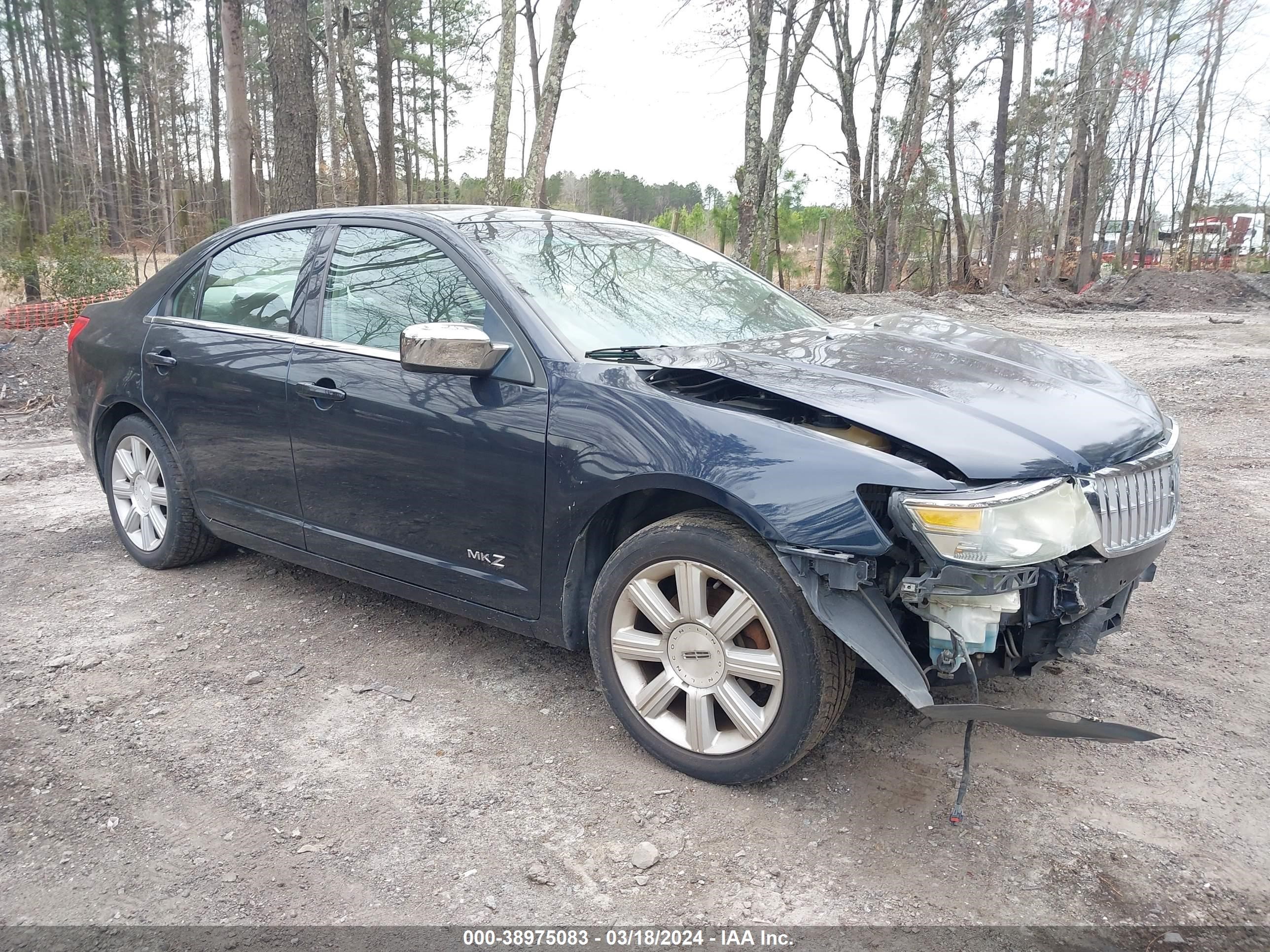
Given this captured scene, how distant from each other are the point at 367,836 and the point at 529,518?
107 centimetres

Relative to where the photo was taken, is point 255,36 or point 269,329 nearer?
point 269,329

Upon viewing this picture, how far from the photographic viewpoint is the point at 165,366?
425 cm

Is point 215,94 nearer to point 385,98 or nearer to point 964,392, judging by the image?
point 385,98

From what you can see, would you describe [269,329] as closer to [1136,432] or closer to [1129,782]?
[1136,432]

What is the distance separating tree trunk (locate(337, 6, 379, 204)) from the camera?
1709cm

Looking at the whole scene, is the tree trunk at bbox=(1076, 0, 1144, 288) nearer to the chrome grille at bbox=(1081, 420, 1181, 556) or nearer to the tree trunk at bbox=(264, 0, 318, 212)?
the tree trunk at bbox=(264, 0, 318, 212)

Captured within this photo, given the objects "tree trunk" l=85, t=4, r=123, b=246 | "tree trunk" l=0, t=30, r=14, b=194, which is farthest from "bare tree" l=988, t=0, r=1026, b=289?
"tree trunk" l=0, t=30, r=14, b=194

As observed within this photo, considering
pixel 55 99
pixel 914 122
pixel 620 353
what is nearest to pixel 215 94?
pixel 55 99

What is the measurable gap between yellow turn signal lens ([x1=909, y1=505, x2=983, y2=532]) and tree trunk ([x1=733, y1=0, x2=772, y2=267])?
45.5 ft

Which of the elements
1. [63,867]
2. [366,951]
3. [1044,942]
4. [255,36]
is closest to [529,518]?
[366,951]

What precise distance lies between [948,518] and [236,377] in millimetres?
2979

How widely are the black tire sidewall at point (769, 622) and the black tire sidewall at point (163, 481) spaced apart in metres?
2.49

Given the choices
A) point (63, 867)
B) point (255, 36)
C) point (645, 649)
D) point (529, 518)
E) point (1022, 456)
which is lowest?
point (63, 867)

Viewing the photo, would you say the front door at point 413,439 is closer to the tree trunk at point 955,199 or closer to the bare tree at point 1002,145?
the bare tree at point 1002,145
